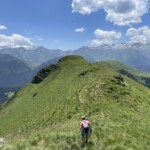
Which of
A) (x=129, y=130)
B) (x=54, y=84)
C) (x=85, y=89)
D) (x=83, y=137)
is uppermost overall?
(x=83, y=137)

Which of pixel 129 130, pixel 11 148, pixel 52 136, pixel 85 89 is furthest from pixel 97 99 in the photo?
pixel 11 148

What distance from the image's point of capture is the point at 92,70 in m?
112

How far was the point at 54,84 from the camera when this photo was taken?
122 m

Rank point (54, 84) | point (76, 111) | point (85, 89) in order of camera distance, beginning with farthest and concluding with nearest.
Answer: point (54, 84), point (85, 89), point (76, 111)

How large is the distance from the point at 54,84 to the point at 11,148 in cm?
9408

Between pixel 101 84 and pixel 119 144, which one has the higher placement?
pixel 119 144

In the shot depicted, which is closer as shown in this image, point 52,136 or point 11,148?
point 11,148

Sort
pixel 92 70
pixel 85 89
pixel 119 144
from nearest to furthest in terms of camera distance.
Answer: pixel 119 144
pixel 85 89
pixel 92 70

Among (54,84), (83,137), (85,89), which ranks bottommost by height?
(54,84)

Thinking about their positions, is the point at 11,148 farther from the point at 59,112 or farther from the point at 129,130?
the point at 59,112

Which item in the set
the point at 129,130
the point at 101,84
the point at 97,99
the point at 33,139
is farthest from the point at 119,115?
the point at 101,84

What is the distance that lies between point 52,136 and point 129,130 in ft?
34.5

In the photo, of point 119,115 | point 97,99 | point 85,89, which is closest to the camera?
point 119,115

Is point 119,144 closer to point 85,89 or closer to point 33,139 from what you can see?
point 33,139
